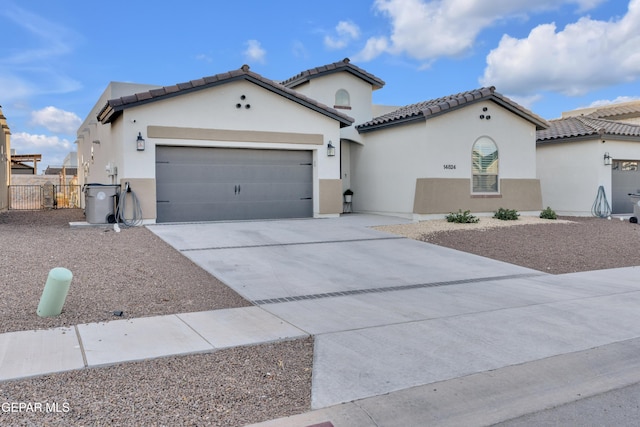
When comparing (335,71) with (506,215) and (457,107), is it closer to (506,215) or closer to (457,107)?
(457,107)

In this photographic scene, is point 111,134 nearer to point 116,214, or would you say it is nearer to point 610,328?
point 116,214

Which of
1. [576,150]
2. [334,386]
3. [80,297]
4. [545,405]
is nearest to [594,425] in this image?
[545,405]

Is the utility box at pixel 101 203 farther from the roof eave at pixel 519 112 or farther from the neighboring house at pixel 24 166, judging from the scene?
the neighboring house at pixel 24 166

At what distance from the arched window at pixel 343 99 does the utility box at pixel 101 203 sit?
9877 millimetres

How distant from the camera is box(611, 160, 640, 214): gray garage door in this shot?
21.5 meters

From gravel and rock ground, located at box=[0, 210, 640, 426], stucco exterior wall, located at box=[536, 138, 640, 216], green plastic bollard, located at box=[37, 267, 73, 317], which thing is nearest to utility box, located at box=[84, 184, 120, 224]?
gravel and rock ground, located at box=[0, 210, 640, 426]

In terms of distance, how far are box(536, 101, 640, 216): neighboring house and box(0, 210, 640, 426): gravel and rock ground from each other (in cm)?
571

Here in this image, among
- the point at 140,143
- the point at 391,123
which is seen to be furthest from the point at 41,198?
the point at 391,123

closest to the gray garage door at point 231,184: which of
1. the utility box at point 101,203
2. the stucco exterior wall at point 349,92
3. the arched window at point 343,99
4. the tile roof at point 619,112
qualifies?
the utility box at point 101,203

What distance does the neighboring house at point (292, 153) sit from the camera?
51.4 ft

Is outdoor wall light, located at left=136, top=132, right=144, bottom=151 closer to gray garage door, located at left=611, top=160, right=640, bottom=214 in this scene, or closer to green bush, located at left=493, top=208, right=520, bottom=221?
green bush, located at left=493, top=208, right=520, bottom=221

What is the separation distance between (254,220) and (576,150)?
536 inches

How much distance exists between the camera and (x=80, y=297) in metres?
7.31

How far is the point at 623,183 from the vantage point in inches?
856
